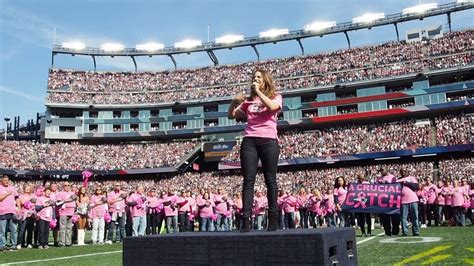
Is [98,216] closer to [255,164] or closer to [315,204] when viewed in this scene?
[315,204]

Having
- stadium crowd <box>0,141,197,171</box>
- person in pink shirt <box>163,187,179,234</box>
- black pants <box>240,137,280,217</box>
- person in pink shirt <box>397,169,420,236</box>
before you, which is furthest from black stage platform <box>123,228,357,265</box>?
stadium crowd <box>0,141,197,171</box>

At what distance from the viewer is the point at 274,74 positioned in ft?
201

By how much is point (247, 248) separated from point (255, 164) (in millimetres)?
1268

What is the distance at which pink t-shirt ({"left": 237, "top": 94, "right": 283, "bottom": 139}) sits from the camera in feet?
17.3

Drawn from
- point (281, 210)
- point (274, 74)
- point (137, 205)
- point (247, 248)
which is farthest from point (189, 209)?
point (274, 74)

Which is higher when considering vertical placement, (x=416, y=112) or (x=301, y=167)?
(x=416, y=112)

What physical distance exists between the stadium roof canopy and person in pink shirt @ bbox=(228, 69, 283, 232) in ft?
188

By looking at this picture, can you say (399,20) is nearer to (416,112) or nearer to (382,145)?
(416,112)

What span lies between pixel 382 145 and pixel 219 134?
23.6m

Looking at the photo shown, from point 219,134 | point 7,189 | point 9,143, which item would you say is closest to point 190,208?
point 7,189

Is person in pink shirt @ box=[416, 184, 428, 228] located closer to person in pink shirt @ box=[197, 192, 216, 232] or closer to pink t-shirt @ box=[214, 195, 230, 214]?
pink t-shirt @ box=[214, 195, 230, 214]

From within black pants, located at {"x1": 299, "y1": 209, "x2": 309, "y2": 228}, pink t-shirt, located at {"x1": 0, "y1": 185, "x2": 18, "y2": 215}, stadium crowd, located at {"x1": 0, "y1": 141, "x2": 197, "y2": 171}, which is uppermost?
stadium crowd, located at {"x1": 0, "y1": 141, "x2": 197, "y2": 171}

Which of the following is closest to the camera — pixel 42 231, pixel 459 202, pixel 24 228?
pixel 42 231

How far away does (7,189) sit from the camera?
459 inches
